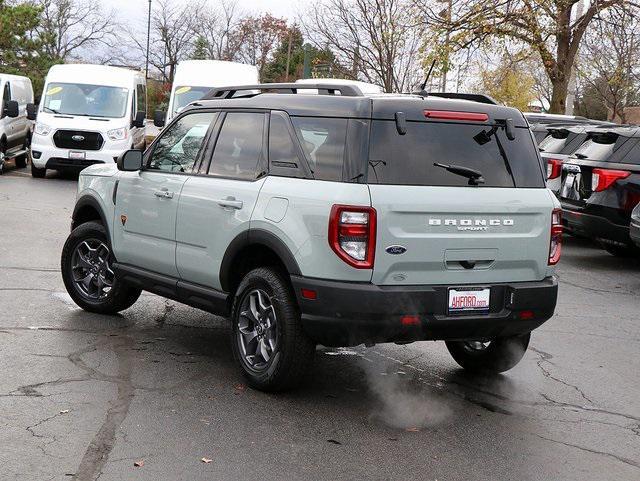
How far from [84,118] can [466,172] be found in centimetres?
1597

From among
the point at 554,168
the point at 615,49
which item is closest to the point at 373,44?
the point at 615,49

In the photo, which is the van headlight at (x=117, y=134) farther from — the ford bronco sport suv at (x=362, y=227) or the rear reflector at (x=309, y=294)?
the rear reflector at (x=309, y=294)

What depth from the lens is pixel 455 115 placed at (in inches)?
223

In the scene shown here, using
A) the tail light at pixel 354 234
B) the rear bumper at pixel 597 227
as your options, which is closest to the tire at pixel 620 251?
the rear bumper at pixel 597 227

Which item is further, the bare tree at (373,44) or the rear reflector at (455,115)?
the bare tree at (373,44)

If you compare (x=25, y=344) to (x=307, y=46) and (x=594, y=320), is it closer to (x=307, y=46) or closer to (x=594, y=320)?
(x=594, y=320)

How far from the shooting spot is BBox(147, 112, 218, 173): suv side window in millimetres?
6691

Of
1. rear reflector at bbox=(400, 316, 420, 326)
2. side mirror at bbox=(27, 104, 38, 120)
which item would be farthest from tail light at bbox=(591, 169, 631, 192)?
side mirror at bbox=(27, 104, 38, 120)

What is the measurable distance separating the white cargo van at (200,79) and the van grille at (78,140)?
2236mm

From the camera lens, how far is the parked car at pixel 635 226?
10875 millimetres

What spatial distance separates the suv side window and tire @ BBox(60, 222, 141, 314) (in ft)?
3.22

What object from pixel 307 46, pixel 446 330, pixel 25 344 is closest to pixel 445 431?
pixel 446 330

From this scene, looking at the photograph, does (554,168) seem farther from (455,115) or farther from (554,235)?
(455,115)

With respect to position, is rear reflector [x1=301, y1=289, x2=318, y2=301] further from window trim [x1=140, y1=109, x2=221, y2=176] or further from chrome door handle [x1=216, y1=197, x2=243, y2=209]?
window trim [x1=140, y1=109, x2=221, y2=176]
